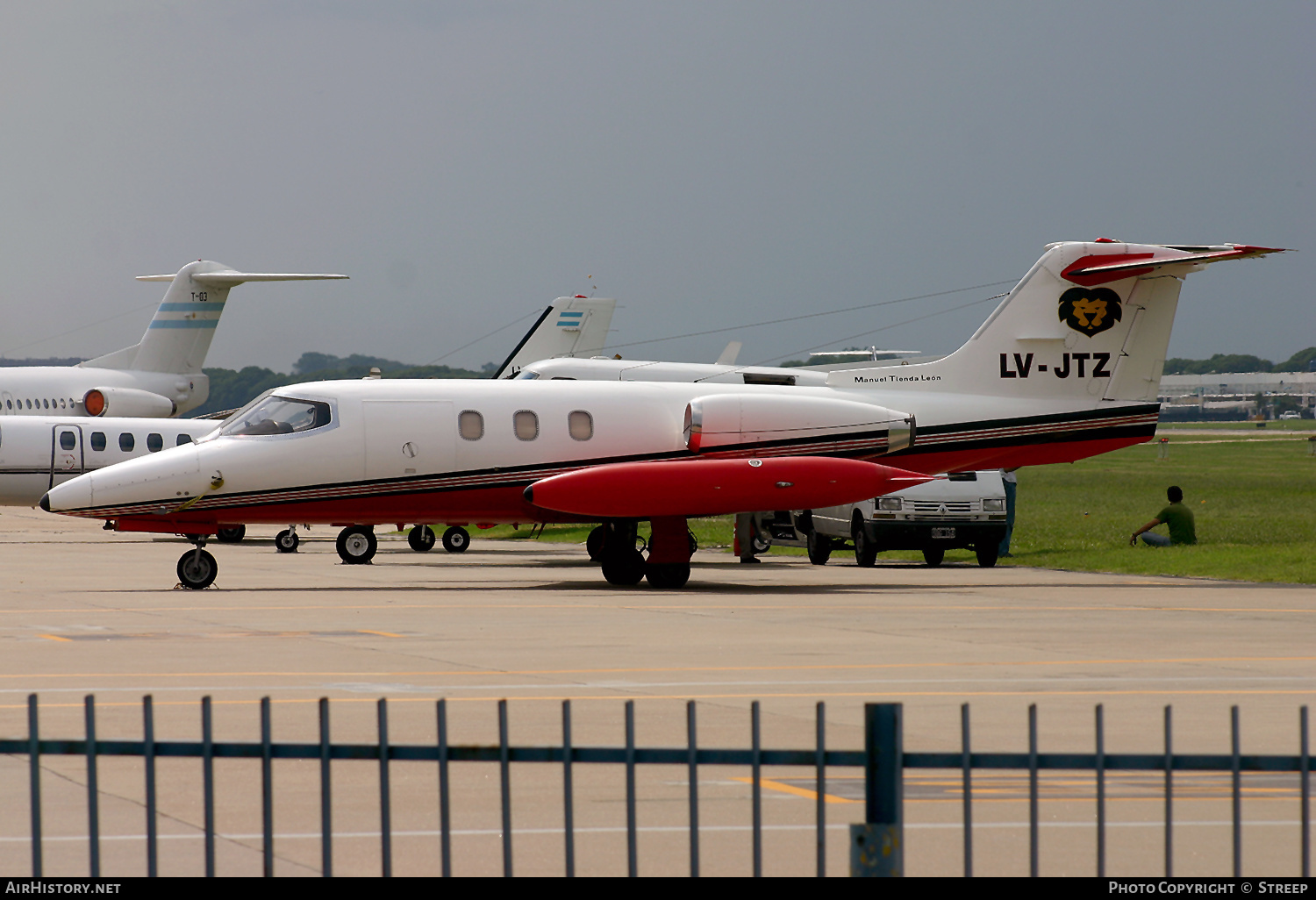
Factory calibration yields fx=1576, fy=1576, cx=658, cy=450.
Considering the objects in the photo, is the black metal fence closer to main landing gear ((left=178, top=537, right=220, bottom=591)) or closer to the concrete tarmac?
the concrete tarmac

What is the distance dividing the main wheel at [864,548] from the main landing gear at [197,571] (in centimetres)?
1288

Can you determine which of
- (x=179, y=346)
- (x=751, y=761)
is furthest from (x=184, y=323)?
(x=751, y=761)

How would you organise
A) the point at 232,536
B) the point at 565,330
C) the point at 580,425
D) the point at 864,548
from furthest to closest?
the point at 565,330 → the point at 232,536 → the point at 864,548 → the point at 580,425

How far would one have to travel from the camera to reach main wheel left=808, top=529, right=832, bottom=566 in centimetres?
3312

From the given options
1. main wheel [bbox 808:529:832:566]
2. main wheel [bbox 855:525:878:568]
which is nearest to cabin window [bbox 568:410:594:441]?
main wheel [bbox 855:525:878:568]

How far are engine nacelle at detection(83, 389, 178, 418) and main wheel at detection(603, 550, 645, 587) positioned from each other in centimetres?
3498

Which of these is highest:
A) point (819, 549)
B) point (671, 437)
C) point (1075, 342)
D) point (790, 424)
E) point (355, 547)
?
point (1075, 342)

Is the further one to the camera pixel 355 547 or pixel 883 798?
pixel 355 547

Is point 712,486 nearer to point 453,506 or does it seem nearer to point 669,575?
point 669,575

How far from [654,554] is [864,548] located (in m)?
7.46

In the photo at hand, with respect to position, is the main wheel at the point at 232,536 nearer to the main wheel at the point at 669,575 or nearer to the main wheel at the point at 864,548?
the main wheel at the point at 864,548

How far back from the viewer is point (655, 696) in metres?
12.4

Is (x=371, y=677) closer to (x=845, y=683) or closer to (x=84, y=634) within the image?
(x=845, y=683)
